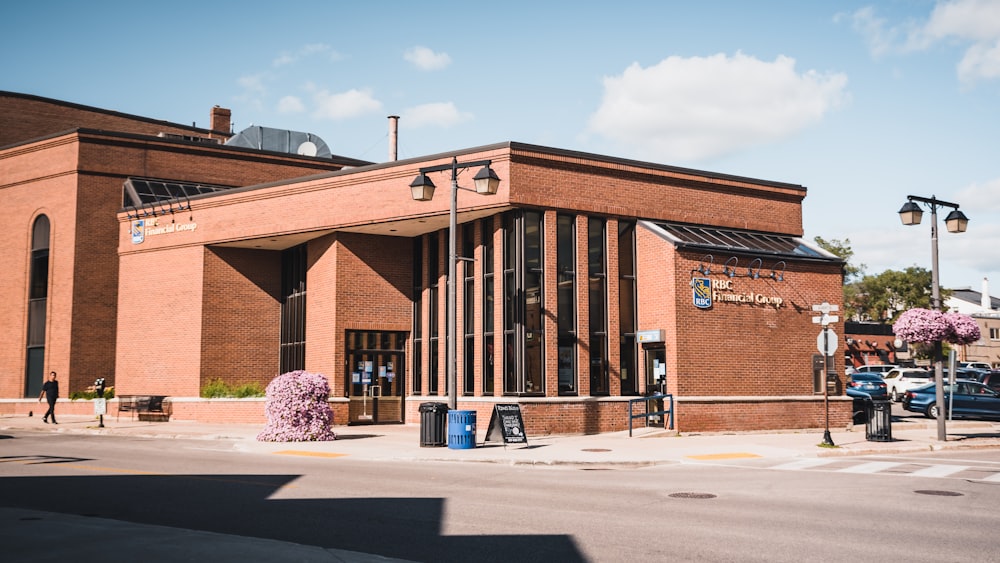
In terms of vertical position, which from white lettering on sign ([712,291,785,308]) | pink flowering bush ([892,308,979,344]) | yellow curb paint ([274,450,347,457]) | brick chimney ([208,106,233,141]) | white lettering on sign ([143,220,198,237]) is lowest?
yellow curb paint ([274,450,347,457])

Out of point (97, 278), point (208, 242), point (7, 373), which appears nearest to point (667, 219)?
point (208, 242)

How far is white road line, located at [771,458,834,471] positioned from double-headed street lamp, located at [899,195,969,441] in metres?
6.05

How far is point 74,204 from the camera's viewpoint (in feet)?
118

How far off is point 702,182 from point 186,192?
2183 centimetres

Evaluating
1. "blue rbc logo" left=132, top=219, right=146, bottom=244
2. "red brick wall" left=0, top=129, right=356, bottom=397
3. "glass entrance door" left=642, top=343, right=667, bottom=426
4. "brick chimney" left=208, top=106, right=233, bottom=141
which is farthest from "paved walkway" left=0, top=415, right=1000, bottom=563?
"brick chimney" left=208, top=106, right=233, bottom=141

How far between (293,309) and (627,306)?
13.1 m

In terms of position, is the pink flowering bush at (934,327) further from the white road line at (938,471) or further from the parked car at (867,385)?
the parked car at (867,385)

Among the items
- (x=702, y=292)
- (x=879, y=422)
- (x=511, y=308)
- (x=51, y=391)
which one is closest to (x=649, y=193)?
(x=702, y=292)

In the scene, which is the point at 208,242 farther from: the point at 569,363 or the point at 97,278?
the point at 569,363

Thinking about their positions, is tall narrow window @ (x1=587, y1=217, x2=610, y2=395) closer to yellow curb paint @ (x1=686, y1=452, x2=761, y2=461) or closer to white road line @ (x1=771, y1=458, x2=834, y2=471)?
yellow curb paint @ (x1=686, y1=452, x2=761, y2=461)

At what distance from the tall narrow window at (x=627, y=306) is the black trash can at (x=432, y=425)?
7.44 m

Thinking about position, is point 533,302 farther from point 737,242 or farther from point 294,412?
point 294,412

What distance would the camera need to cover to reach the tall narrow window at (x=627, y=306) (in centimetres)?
2667

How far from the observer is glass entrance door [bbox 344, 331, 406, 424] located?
2927 cm
